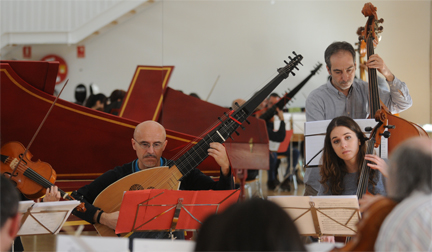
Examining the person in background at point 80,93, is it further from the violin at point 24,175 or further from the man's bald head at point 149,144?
the man's bald head at point 149,144

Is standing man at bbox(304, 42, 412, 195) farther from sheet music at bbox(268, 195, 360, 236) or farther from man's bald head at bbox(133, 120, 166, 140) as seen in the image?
man's bald head at bbox(133, 120, 166, 140)

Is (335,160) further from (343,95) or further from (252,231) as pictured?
(252,231)

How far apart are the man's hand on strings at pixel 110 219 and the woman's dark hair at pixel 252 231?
1590 mm

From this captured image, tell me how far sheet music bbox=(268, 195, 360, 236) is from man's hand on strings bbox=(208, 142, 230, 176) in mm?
544

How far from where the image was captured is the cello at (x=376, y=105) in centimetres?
237

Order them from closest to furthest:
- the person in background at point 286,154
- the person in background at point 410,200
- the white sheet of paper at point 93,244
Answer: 1. the person in background at point 410,200
2. the white sheet of paper at point 93,244
3. the person in background at point 286,154

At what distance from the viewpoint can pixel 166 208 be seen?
2010mm

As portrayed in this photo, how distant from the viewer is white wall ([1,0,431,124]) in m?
5.98

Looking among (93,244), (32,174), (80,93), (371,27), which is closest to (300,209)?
(93,244)

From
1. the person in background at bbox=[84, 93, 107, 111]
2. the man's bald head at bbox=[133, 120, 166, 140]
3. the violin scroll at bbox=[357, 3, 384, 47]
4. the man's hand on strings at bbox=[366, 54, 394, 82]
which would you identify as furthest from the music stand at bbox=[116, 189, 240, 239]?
the person in background at bbox=[84, 93, 107, 111]

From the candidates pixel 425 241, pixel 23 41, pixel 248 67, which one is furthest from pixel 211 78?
pixel 425 241

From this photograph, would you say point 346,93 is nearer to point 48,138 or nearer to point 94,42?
point 48,138

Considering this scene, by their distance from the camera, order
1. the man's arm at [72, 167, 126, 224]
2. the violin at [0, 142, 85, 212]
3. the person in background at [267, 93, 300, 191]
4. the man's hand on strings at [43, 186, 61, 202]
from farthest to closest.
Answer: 1. the person in background at [267, 93, 300, 191]
2. the violin at [0, 142, 85, 212]
3. the man's arm at [72, 167, 126, 224]
4. the man's hand on strings at [43, 186, 61, 202]

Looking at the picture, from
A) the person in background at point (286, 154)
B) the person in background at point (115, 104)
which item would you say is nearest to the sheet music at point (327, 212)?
the person in background at point (115, 104)
